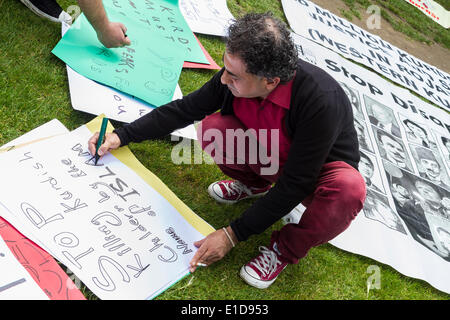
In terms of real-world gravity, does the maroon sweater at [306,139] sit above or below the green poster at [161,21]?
above

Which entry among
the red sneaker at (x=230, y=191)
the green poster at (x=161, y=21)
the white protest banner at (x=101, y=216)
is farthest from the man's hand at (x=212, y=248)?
the green poster at (x=161, y=21)

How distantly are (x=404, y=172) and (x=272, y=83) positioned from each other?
116cm

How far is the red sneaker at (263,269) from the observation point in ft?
4.01

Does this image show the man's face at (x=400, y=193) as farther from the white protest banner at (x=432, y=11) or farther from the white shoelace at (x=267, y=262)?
the white protest banner at (x=432, y=11)

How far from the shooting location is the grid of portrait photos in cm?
167

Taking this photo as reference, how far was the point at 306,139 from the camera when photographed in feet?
3.47

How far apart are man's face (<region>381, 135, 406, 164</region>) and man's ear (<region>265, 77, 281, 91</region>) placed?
1123 millimetres

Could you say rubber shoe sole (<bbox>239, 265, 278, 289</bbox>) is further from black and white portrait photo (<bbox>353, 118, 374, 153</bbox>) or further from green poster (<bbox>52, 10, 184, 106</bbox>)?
black and white portrait photo (<bbox>353, 118, 374, 153</bbox>)

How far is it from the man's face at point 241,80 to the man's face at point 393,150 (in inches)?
44.8

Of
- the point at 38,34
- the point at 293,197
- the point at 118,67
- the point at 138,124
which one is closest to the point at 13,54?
the point at 38,34

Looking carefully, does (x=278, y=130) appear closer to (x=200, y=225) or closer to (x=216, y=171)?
(x=200, y=225)

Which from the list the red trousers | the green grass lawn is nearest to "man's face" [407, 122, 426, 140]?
the green grass lawn

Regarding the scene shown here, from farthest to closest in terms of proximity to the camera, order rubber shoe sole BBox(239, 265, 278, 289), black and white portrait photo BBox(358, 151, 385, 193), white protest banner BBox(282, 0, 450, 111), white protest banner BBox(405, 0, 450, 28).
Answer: white protest banner BBox(405, 0, 450, 28)
white protest banner BBox(282, 0, 450, 111)
black and white portrait photo BBox(358, 151, 385, 193)
rubber shoe sole BBox(239, 265, 278, 289)

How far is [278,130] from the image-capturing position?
1.17 m
